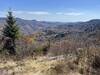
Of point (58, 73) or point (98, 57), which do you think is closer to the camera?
point (58, 73)

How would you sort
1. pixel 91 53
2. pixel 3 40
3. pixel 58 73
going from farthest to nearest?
pixel 3 40
pixel 91 53
pixel 58 73

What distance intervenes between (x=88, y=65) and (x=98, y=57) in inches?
17.1

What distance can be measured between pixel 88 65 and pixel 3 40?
2152 cm

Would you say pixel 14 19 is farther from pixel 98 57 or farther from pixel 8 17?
pixel 98 57

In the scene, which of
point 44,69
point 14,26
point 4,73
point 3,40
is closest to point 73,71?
point 44,69

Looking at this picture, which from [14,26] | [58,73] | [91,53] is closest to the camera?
[58,73]

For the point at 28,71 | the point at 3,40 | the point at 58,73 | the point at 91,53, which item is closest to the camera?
the point at 58,73

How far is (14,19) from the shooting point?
3669 cm

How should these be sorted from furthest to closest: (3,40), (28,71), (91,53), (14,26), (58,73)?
(14,26)
(3,40)
(91,53)
(28,71)
(58,73)

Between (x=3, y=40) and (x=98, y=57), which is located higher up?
(x=98, y=57)

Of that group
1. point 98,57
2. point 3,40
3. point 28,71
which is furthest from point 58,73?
point 3,40

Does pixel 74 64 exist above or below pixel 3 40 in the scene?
above

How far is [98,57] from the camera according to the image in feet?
24.1

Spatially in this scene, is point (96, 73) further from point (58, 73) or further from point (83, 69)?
point (58, 73)
